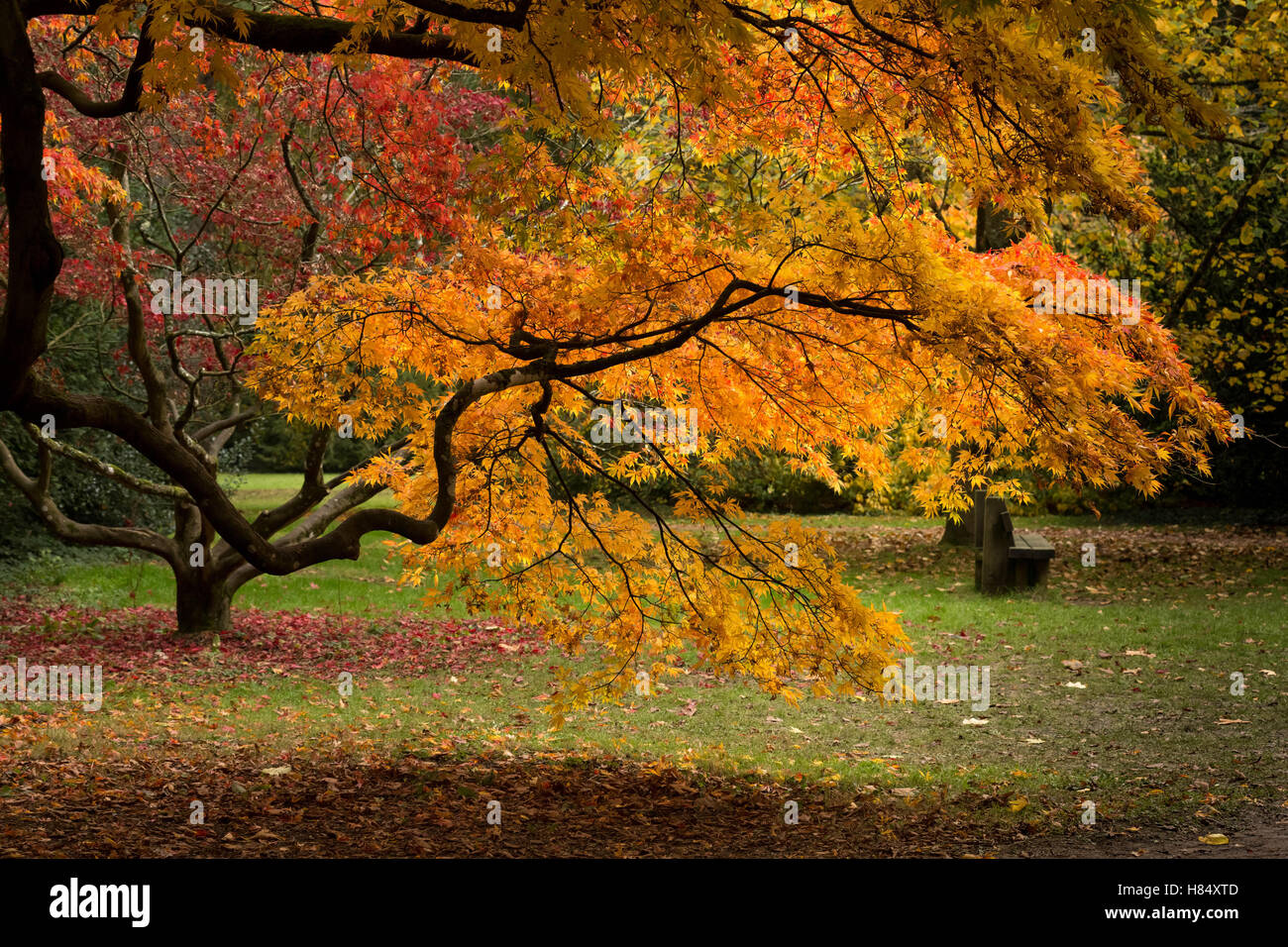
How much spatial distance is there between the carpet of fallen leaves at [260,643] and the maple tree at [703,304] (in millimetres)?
3106

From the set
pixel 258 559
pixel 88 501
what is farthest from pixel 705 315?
pixel 88 501

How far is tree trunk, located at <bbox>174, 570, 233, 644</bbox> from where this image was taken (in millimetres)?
10766

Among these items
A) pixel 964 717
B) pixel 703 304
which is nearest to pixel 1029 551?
pixel 964 717

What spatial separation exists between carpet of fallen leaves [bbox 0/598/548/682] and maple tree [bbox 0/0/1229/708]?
10.2 feet

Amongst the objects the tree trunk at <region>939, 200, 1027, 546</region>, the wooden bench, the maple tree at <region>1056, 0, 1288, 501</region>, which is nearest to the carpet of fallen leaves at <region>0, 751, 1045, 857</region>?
the tree trunk at <region>939, 200, 1027, 546</region>

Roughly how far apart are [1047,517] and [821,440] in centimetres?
1384

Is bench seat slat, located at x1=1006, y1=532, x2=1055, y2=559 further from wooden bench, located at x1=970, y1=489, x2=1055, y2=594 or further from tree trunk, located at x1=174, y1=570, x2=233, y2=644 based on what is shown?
tree trunk, located at x1=174, y1=570, x2=233, y2=644

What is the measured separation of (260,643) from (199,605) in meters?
0.69

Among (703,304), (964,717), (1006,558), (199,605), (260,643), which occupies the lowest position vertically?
(964,717)

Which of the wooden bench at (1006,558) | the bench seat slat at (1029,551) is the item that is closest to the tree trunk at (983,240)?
the wooden bench at (1006,558)

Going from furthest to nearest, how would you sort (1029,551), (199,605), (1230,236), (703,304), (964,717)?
(1230,236), (1029,551), (199,605), (964,717), (703,304)

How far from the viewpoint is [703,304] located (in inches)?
237

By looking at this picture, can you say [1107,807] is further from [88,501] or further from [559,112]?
[88,501]

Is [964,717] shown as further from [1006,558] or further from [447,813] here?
[1006,558]
